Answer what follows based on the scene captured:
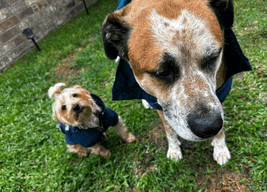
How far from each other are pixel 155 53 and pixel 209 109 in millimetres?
645

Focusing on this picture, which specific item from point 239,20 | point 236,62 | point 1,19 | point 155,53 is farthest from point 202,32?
point 1,19

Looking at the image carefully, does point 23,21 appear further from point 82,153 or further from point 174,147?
point 174,147

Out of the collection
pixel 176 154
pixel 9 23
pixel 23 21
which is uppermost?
pixel 9 23

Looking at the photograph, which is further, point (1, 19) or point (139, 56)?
point (1, 19)

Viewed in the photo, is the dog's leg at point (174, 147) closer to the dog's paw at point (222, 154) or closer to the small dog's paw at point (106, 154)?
the dog's paw at point (222, 154)

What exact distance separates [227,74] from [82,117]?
6.72 ft

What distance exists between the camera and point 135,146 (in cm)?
308

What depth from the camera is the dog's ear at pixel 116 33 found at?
1.86 metres

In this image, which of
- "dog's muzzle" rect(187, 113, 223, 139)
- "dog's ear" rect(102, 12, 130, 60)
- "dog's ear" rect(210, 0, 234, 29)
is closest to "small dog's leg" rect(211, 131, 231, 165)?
"dog's muzzle" rect(187, 113, 223, 139)

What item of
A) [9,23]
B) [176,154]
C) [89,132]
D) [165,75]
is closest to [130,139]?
[89,132]

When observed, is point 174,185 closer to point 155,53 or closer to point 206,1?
point 155,53

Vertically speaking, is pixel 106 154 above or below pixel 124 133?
below

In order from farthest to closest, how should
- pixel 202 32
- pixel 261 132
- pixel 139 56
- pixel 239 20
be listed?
pixel 239 20
pixel 261 132
pixel 139 56
pixel 202 32

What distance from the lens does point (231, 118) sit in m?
2.88
